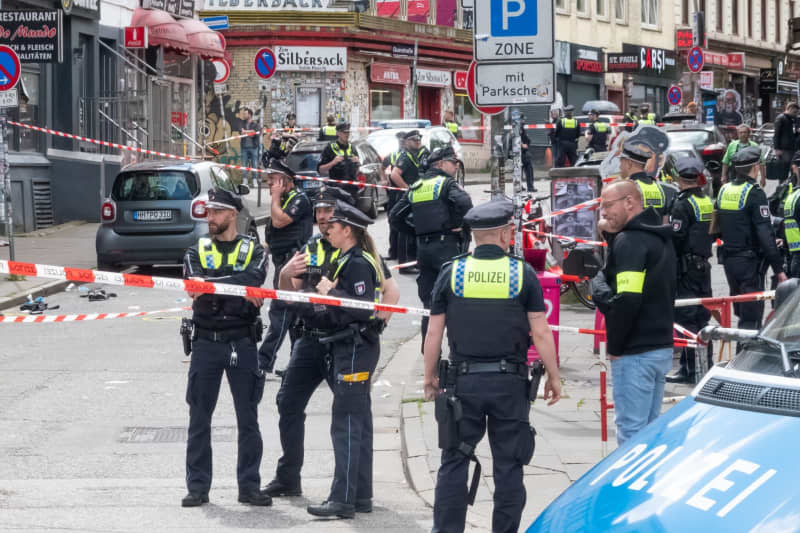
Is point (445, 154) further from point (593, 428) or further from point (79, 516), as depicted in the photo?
point (79, 516)

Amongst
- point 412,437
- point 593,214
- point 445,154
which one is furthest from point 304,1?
point 412,437

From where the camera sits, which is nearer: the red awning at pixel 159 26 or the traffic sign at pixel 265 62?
the traffic sign at pixel 265 62

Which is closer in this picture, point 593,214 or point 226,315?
point 226,315

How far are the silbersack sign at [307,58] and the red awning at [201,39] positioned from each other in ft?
21.3

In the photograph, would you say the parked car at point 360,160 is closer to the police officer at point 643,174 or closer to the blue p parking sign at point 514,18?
the police officer at point 643,174

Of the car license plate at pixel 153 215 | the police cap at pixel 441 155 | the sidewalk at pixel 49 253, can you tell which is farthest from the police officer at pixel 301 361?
the car license plate at pixel 153 215

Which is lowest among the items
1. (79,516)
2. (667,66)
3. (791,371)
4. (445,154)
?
(79,516)

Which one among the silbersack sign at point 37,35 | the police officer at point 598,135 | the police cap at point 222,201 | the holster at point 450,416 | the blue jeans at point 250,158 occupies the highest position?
the silbersack sign at point 37,35

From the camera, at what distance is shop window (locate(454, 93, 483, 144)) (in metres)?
45.7

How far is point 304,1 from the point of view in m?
40.1

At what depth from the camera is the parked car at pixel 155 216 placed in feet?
60.1

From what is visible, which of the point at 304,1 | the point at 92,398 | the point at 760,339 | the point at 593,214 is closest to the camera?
the point at 760,339

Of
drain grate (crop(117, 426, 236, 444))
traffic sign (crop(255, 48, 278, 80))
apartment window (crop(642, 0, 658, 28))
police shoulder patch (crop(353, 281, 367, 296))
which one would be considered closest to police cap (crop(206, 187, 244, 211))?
police shoulder patch (crop(353, 281, 367, 296))

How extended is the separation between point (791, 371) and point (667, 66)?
176 feet
